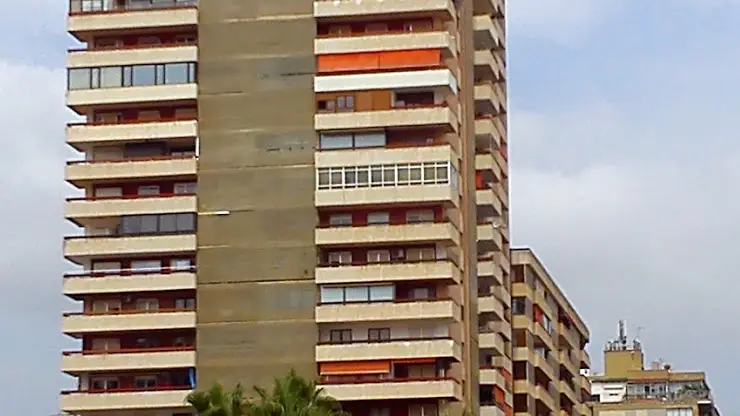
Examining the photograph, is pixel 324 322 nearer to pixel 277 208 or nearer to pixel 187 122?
pixel 277 208

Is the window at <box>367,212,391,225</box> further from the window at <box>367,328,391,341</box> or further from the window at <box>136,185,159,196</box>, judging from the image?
the window at <box>136,185,159,196</box>

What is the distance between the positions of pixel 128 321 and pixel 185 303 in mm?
3228

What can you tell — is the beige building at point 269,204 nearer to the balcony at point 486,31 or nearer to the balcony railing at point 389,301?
the balcony railing at point 389,301

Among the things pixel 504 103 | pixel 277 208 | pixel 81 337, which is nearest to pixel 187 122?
pixel 277 208

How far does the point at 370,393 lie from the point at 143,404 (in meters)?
11.9

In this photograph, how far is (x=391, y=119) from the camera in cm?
9162

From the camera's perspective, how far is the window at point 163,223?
306ft

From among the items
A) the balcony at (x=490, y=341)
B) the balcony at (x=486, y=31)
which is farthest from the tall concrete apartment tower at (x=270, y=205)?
the balcony at (x=486, y=31)

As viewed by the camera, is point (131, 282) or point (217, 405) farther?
point (131, 282)

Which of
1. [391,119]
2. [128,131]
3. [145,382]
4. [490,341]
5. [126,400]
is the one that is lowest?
[126,400]

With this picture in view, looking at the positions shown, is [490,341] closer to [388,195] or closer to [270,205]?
[388,195]

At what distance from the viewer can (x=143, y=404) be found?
91250 mm

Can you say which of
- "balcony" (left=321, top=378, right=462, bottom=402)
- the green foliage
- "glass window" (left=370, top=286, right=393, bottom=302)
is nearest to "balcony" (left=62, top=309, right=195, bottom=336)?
"balcony" (left=321, top=378, right=462, bottom=402)

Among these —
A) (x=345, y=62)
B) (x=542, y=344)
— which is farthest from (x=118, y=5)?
(x=542, y=344)
